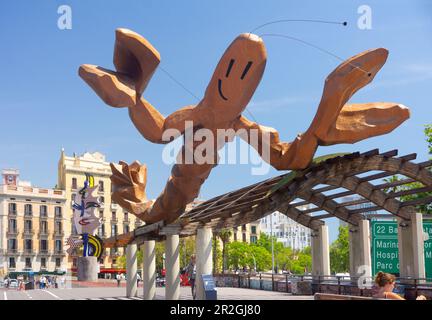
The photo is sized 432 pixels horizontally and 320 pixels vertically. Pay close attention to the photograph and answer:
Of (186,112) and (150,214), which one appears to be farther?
(150,214)

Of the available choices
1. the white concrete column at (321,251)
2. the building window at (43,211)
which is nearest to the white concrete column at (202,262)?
the white concrete column at (321,251)

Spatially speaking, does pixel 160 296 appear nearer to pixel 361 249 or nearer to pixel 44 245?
pixel 361 249

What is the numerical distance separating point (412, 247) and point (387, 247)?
1207 mm

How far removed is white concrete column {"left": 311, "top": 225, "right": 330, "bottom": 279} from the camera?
26047 mm

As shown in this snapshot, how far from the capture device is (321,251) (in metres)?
26.3

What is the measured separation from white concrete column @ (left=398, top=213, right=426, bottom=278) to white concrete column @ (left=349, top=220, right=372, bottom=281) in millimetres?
1810

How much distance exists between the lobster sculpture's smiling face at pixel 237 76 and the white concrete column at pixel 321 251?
13.0 m

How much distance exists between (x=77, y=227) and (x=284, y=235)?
167m

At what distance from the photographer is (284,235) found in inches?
7687

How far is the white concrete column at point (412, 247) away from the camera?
789 inches

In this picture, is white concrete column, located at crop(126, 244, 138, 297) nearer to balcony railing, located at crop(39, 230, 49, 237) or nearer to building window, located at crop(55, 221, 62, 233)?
balcony railing, located at crop(39, 230, 49, 237)
